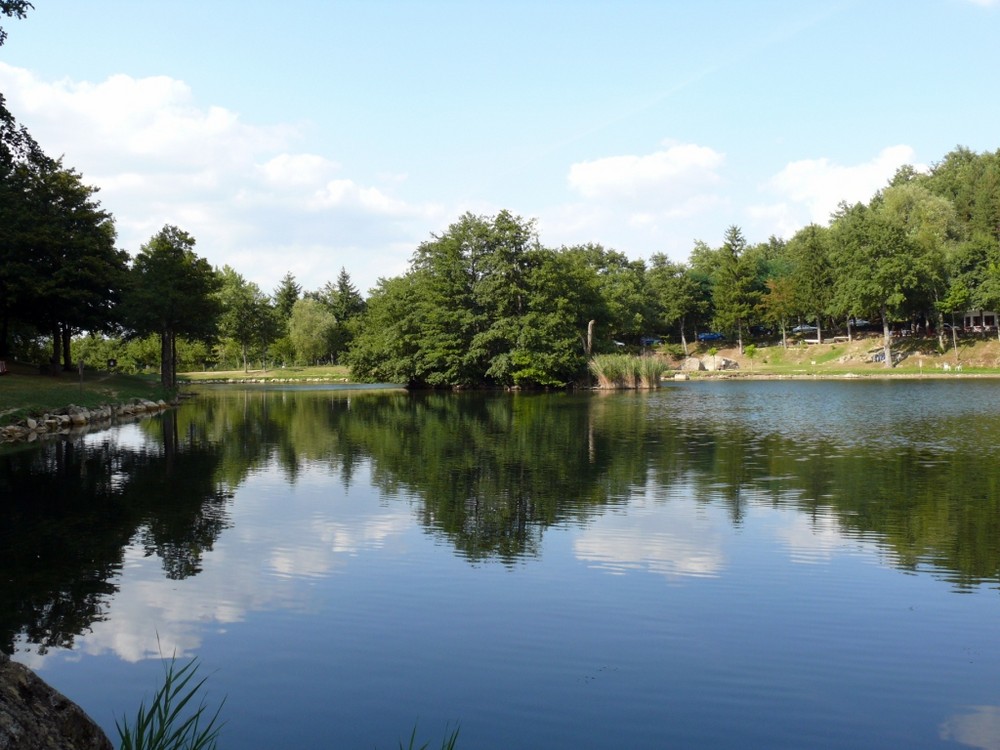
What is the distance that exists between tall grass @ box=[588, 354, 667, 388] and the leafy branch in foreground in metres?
54.0

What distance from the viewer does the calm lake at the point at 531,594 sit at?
21.9 ft

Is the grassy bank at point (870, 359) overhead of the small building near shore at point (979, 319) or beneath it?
beneath

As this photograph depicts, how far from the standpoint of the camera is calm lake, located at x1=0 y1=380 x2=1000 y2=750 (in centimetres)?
667

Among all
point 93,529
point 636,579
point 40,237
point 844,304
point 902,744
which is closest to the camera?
point 902,744

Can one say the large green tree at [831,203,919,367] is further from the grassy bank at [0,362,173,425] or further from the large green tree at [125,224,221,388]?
the grassy bank at [0,362,173,425]

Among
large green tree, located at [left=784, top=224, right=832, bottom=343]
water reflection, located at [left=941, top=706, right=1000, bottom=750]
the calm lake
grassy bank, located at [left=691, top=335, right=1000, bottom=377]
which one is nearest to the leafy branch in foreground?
the calm lake

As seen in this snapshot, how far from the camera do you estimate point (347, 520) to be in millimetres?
14555

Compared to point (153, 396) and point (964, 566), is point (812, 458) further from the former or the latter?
point (153, 396)

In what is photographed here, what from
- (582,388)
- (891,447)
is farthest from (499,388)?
(891,447)

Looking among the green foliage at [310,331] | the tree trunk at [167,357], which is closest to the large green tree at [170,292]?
the tree trunk at [167,357]

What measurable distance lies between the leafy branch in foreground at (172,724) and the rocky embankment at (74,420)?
25.2m

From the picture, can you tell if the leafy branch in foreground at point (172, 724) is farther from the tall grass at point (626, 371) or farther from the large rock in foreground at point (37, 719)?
the tall grass at point (626, 371)

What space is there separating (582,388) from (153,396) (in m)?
29.7

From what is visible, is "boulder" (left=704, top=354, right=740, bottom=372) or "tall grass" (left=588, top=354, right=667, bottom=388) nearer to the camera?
"tall grass" (left=588, top=354, right=667, bottom=388)
